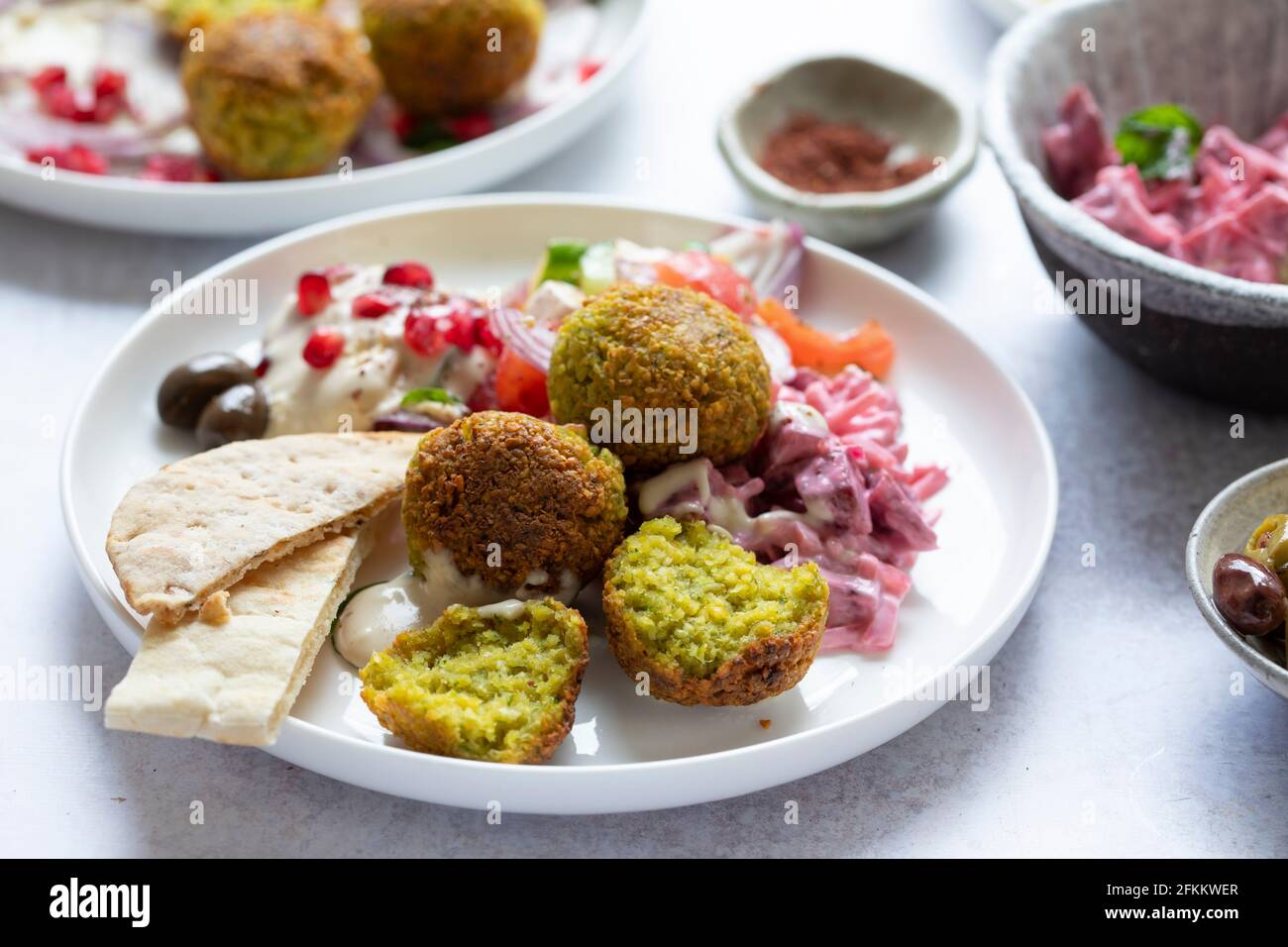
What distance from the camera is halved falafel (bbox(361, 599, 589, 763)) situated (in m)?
2.43

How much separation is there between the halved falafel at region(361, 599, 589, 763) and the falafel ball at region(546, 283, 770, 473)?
47 cm

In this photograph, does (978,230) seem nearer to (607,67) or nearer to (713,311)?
(607,67)

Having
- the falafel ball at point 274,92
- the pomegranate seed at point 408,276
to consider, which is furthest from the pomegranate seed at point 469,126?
the pomegranate seed at point 408,276

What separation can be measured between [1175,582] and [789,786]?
1.21 metres

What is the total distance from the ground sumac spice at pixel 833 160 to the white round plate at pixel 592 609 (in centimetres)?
58

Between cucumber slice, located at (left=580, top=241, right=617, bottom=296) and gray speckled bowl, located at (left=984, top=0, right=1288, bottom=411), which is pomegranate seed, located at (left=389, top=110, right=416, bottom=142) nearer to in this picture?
cucumber slice, located at (left=580, top=241, right=617, bottom=296)

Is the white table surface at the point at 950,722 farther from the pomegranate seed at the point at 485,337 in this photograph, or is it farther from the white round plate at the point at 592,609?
the pomegranate seed at the point at 485,337

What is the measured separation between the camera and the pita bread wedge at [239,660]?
2369 millimetres

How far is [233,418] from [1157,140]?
276cm

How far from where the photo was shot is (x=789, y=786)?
2.69 m

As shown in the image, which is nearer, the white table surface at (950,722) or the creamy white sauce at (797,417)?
the white table surface at (950,722)

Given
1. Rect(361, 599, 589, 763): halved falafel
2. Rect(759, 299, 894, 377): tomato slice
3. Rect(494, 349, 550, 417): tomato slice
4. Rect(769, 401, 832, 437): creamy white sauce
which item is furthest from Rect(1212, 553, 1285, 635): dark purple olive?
Rect(494, 349, 550, 417): tomato slice

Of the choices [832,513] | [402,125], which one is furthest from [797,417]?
[402,125]

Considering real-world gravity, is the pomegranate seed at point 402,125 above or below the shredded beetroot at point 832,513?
above
